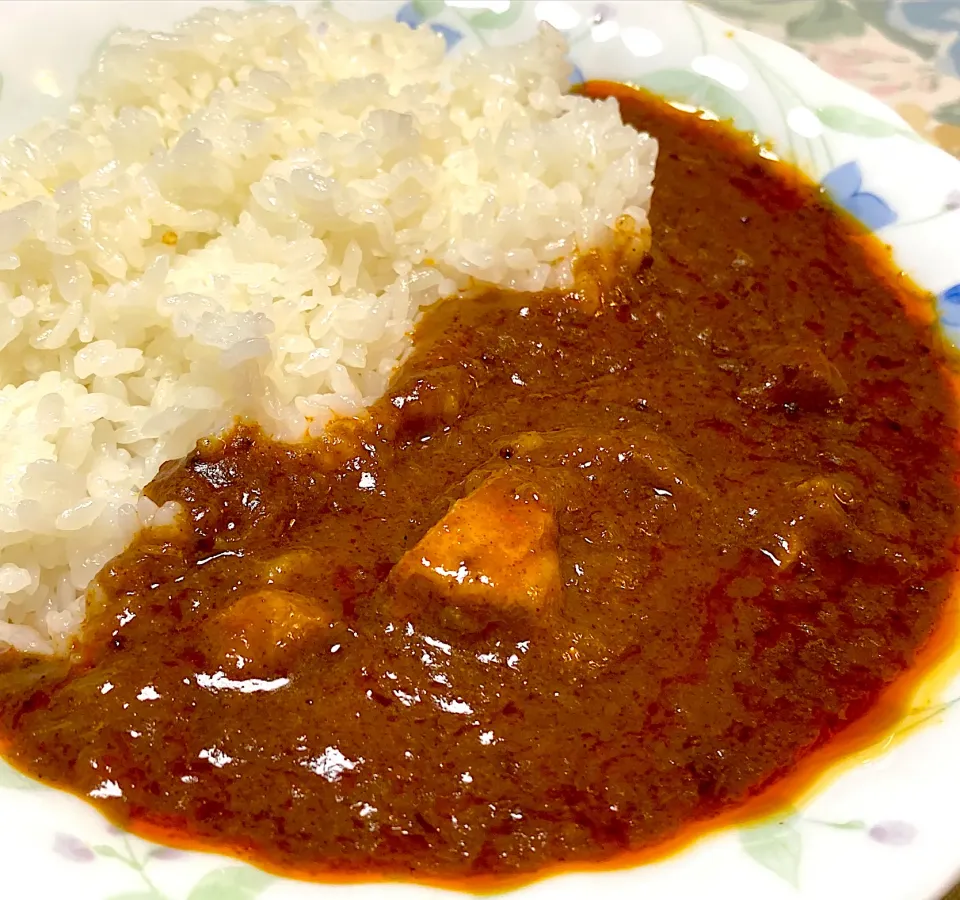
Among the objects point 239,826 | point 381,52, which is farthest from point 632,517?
point 381,52

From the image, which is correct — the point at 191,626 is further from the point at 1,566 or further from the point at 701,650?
the point at 701,650

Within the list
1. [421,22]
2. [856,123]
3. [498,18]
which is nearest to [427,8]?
[421,22]

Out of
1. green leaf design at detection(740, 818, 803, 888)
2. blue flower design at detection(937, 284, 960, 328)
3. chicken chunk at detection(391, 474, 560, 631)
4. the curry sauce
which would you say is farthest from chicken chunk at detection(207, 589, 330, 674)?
blue flower design at detection(937, 284, 960, 328)

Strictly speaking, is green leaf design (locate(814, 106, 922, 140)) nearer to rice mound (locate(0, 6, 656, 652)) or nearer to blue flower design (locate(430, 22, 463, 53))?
rice mound (locate(0, 6, 656, 652))

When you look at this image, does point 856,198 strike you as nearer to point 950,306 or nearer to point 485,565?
point 950,306

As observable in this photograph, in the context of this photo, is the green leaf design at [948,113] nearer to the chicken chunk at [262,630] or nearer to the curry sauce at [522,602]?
the curry sauce at [522,602]
